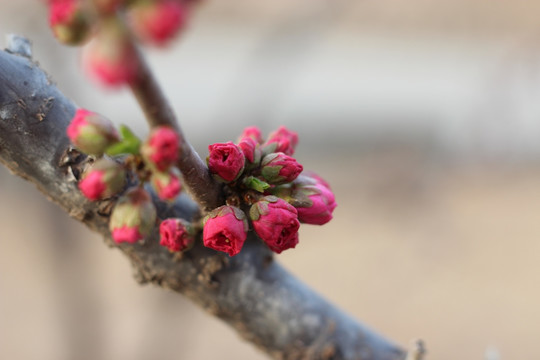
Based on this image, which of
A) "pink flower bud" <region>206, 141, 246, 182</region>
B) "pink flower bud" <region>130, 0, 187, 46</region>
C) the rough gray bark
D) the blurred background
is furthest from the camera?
the blurred background

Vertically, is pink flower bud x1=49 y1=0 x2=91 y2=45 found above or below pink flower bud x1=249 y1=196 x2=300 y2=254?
below

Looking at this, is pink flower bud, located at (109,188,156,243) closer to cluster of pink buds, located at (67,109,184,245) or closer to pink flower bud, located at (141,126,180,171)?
cluster of pink buds, located at (67,109,184,245)

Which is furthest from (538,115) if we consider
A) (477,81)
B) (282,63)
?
(282,63)

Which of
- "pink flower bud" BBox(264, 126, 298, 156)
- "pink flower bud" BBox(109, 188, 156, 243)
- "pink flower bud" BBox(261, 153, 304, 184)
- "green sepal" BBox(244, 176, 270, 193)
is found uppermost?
"pink flower bud" BBox(264, 126, 298, 156)

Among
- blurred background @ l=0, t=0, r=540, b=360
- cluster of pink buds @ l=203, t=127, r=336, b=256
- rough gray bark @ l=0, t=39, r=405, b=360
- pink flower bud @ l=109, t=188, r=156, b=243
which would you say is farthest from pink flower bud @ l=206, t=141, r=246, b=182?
blurred background @ l=0, t=0, r=540, b=360

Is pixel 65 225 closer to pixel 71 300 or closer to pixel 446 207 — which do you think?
pixel 71 300

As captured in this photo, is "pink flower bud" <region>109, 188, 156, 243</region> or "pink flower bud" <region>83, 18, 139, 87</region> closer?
"pink flower bud" <region>83, 18, 139, 87</region>

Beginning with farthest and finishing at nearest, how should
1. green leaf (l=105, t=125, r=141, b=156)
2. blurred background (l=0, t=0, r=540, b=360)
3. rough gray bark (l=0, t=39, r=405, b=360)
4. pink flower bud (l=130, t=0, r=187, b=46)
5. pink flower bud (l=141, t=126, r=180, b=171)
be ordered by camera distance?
1. blurred background (l=0, t=0, r=540, b=360)
2. rough gray bark (l=0, t=39, r=405, b=360)
3. green leaf (l=105, t=125, r=141, b=156)
4. pink flower bud (l=141, t=126, r=180, b=171)
5. pink flower bud (l=130, t=0, r=187, b=46)

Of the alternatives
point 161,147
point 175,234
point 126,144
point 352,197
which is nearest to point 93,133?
point 126,144
